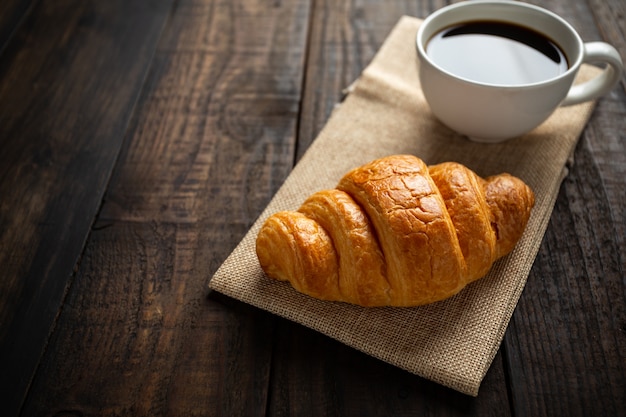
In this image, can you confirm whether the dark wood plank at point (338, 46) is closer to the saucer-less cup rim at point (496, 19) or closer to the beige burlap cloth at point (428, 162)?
the beige burlap cloth at point (428, 162)

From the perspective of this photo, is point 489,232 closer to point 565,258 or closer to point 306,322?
point 565,258

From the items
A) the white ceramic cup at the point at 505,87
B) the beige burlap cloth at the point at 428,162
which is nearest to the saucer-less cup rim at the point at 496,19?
the white ceramic cup at the point at 505,87

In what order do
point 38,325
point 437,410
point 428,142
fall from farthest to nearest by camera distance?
point 428,142, point 38,325, point 437,410

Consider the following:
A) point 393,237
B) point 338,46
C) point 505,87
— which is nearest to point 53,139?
point 338,46

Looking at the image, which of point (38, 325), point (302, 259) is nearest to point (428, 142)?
point (302, 259)

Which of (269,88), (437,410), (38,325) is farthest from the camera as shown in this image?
(269,88)

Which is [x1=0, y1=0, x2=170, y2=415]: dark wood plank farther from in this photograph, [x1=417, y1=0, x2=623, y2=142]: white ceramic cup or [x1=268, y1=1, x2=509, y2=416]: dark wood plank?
[x1=417, y1=0, x2=623, y2=142]: white ceramic cup

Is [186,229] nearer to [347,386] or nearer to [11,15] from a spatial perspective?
[347,386]
